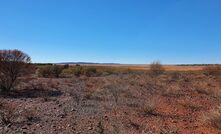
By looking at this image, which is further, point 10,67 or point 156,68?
point 156,68

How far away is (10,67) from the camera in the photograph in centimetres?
1791

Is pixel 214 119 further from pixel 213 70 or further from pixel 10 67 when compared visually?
pixel 213 70

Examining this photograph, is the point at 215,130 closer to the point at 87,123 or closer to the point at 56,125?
the point at 87,123

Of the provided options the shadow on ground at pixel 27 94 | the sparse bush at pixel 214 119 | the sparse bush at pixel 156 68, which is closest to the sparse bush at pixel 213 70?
the sparse bush at pixel 156 68

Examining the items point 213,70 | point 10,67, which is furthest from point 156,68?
point 10,67

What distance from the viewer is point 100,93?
17.5 meters

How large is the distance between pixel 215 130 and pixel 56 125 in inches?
195

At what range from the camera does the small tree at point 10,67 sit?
58.3 ft

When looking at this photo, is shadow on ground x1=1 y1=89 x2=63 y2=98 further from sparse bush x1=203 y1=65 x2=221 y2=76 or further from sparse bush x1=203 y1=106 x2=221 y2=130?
sparse bush x1=203 y1=65 x2=221 y2=76

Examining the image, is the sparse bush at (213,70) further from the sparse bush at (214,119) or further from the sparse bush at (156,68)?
the sparse bush at (214,119)

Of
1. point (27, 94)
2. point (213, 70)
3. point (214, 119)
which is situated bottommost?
point (27, 94)

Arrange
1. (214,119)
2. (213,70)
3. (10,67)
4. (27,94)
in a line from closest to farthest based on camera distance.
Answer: (214,119), (27,94), (10,67), (213,70)

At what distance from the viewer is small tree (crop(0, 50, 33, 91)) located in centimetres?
1778

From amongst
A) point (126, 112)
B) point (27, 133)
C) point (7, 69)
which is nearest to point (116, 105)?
point (126, 112)
